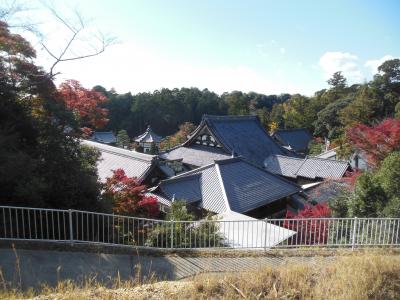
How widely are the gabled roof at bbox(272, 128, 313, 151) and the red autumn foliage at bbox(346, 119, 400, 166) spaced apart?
23.5m

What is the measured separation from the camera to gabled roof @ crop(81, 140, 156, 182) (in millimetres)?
21688

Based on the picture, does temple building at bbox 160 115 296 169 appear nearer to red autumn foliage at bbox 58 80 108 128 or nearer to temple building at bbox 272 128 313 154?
red autumn foliage at bbox 58 80 108 128

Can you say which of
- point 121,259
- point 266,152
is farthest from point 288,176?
point 121,259

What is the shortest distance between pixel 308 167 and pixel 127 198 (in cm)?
1780

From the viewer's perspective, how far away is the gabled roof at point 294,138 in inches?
1731

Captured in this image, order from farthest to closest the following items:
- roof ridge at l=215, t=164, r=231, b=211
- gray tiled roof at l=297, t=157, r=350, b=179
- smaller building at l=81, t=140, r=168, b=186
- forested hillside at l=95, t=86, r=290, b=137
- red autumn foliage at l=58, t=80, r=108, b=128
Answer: forested hillside at l=95, t=86, r=290, b=137
gray tiled roof at l=297, t=157, r=350, b=179
smaller building at l=81, t=140, r=168, b=186
roof ridge at l=215, t=164, r=231, b=211
red autumn foliage at l=58, t=80, r=108, b=128

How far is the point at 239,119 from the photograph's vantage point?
30.9 m

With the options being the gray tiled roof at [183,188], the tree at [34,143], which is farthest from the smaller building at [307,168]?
the tree at [34,143]

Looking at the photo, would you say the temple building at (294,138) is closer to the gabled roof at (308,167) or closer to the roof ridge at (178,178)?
the gabled roof at (308,167)

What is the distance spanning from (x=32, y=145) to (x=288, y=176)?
2088 centimetres

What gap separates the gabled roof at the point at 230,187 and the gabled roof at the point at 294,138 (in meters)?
24.4

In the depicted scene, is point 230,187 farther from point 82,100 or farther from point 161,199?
point 82,100

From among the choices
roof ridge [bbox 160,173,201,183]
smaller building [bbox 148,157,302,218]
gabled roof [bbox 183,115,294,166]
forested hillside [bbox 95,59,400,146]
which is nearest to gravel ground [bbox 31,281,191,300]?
smaller building [bbox 148,157,302,218]

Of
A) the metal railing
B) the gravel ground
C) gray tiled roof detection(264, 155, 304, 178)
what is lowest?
the metal railing
